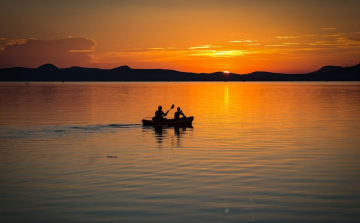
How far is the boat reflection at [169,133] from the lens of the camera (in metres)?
28.8

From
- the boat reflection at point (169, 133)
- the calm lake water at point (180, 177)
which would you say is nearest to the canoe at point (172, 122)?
the boat reflection at point (169, 133)

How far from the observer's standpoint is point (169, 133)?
114 feet

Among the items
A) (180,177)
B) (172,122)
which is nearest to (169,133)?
(172,122)

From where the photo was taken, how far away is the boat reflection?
28.8 metres

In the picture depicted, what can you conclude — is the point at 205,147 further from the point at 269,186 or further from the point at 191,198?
the point at 191,198

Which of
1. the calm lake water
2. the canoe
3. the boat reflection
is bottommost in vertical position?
the boat reflection

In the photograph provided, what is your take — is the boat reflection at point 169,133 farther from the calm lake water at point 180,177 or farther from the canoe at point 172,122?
the canoe at point 172,122

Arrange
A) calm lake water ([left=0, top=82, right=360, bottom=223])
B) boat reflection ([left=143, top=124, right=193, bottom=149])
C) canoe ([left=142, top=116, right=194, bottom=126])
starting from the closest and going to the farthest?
1. calm lake water ([left=0, top=82, right=360, bottom=223])
2. boat reflection ([left=143, top=124, right=193, bottom=149])
3. canoe ([left=142, top=116, right=194, bottom=126])

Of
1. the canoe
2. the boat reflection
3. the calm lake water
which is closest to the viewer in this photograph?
the calm lake water

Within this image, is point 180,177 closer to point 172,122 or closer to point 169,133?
point 169,133

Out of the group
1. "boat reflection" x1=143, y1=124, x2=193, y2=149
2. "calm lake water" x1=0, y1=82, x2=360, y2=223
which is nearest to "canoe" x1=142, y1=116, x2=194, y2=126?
"boat reflection" x1=143, y1=124, x2=193, y2=149

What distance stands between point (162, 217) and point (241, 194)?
3556 millimetres

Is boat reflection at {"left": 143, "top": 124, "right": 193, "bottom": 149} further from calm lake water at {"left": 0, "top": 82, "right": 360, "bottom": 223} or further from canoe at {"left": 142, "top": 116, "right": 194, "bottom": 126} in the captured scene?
canoe at {"left": 142, "top": 116, "right": 194, "bottom": 126}

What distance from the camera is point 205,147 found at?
2597 cm
